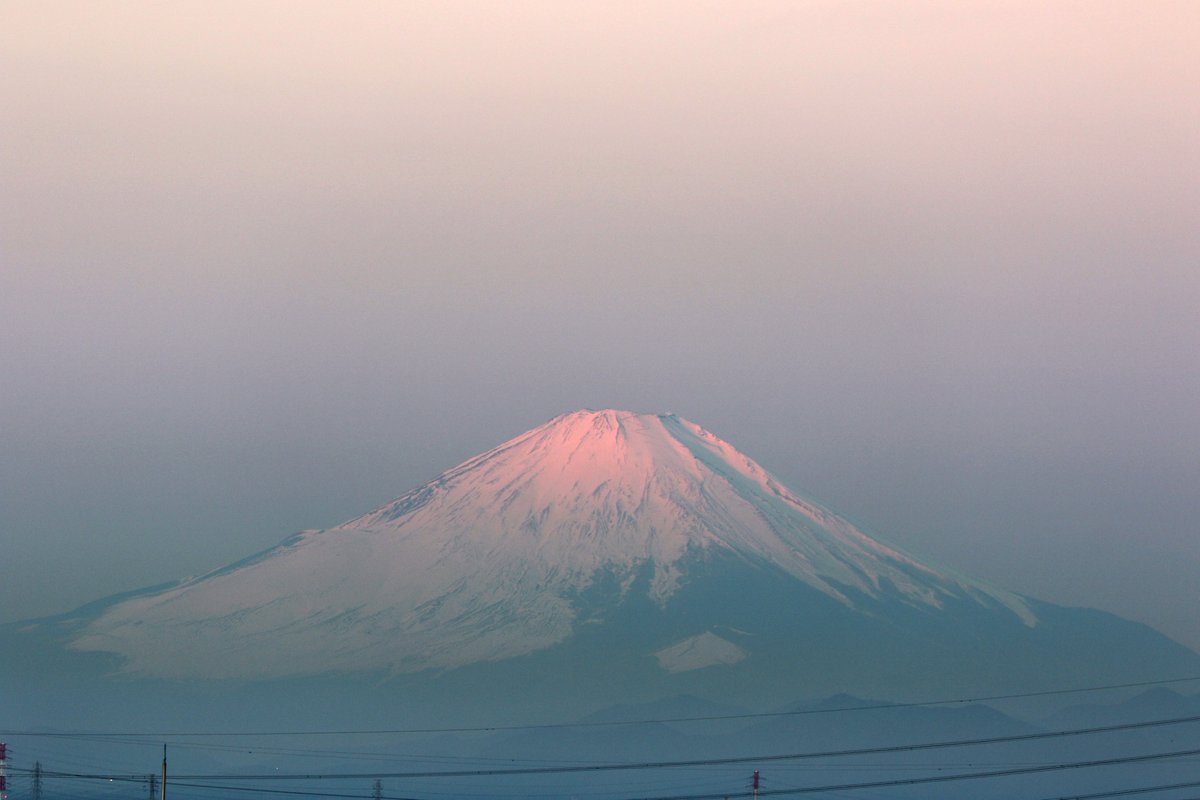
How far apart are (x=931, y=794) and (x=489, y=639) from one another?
45497mm

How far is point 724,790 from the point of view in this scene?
18962 centimetres

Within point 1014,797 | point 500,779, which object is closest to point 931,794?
point 1014,797

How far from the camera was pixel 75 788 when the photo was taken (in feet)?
654

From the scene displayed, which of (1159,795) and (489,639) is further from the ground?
(489,639)

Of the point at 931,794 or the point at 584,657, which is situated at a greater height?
the point at 584,657

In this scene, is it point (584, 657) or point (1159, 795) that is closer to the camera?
point (1159, 795)

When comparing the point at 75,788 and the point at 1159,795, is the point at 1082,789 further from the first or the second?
the point at 75,788

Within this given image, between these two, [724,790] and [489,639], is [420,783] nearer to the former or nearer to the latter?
[489,639]

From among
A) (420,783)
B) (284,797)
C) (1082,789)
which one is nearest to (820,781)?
(1082,789)

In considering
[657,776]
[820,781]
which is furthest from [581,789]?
[820,781]

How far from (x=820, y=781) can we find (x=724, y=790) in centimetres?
Result: 1336

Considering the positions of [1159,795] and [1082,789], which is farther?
[1082,789]

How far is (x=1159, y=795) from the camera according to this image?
608ft

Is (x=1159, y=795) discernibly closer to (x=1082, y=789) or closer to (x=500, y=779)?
(x=1082, y=789)
